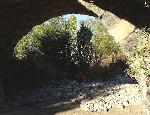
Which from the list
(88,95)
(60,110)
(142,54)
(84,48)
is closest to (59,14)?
(88,95)

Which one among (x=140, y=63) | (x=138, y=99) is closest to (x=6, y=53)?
(x=138, y=99)

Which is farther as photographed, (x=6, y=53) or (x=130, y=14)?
(x=6, y=53)

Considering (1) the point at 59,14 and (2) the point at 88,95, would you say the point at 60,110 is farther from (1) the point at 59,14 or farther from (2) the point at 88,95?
(1) the point at 59,14

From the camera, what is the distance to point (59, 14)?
47.1 ft

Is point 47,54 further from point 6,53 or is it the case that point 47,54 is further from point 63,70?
point 6,53

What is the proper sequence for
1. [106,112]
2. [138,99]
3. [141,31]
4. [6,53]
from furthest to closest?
[6,53] < [138,99] < [106,112] < [141,31]

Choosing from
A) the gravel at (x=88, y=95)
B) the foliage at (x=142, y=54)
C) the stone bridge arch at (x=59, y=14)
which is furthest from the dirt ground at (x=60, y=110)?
the foliage at (x=142, y=54)

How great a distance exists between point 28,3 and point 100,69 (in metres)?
11.1

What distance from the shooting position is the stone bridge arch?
5387 mm

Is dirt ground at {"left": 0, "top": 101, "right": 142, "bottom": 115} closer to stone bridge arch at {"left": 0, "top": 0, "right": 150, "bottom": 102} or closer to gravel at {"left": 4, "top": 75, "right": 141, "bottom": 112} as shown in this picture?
gravel at {"left": 4, "top": 75, "right": 141, "bottom": 112}

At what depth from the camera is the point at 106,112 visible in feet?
37.5

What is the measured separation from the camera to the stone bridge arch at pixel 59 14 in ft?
17.7

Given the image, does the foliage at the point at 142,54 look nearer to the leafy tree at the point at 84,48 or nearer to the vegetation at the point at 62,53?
the vegetation at the point at 62,53

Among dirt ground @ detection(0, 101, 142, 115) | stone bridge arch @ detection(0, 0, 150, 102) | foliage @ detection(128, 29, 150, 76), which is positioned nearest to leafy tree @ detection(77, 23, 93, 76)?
stone bridge arch @ detection(0, 0, 150, 102)
